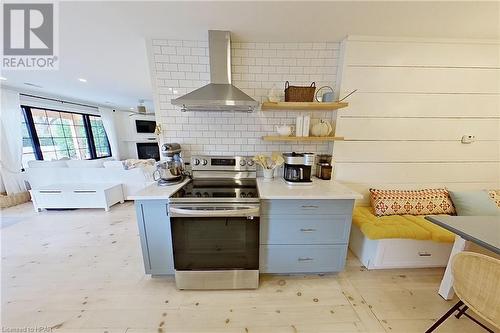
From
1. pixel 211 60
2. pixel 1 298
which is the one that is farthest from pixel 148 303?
pixel 211 60

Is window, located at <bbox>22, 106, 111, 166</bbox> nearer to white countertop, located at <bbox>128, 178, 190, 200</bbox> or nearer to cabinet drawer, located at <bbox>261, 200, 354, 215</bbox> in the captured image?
white countertop, located at <bbox>128, 178, 190, 200</bbox>

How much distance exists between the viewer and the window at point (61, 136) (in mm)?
4043

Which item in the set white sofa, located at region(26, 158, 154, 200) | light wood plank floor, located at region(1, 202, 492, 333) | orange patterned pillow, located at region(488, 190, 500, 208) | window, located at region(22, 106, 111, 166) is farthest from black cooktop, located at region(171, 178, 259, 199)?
window, located at region(22, 106, 111, 166)

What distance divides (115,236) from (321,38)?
3446 millimetres

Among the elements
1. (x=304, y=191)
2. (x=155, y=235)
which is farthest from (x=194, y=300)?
(x=304, y=191)

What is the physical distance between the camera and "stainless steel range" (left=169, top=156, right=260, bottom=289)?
141 centimetres

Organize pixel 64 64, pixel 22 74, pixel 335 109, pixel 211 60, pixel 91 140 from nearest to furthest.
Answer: pixel 211 60, pixel 335 109, pixel 64 64, pixel 22 74, pixel 91 140

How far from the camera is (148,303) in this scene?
1485 mm

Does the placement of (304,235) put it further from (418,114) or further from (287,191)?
(418,114)

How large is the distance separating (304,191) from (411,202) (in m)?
1.33

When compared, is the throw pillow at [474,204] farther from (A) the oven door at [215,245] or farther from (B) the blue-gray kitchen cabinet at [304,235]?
(A) the oven door at [215,245]

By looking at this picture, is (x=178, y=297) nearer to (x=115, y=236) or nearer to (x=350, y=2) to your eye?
(x=115, y=236)

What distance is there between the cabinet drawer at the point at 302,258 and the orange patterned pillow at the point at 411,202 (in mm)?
703

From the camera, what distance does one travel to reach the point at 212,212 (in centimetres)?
140
